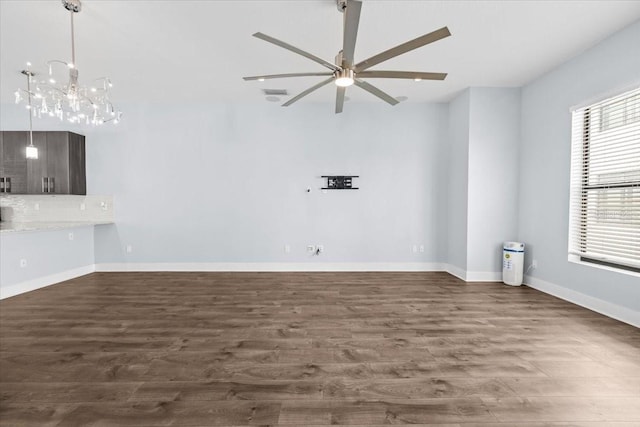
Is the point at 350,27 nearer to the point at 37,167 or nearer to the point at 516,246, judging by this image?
the point at 516,246

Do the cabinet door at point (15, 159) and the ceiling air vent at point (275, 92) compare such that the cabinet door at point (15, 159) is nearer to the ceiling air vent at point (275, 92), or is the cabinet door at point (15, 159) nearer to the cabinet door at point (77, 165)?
the cabinet door at point (77, 165)

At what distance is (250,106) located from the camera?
18.0ft

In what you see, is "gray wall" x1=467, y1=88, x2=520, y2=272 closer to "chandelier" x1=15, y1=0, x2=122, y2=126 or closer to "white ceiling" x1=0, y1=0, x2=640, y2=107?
"white ceiling" x1=0, y1=0, x2=640, y2=107

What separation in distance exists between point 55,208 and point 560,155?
830 centimetres

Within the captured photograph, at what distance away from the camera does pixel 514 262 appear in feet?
14.9

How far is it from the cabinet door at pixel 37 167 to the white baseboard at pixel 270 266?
1646 mm

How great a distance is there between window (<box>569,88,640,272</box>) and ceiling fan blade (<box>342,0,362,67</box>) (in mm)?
3216

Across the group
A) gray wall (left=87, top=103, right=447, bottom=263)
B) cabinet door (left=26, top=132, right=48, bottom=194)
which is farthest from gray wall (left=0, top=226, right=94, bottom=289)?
cabinet door (left=26, top=132, right=48, bottom=194)

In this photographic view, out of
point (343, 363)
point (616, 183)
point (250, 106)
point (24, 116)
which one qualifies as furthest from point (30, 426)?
point (24, 116)

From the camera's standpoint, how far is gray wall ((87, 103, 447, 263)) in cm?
548

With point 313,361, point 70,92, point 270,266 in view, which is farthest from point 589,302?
point 70,92

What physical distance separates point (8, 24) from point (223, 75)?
86.4 inches

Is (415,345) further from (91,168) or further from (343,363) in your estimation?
(91,168)

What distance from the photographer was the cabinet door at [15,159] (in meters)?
4.88
